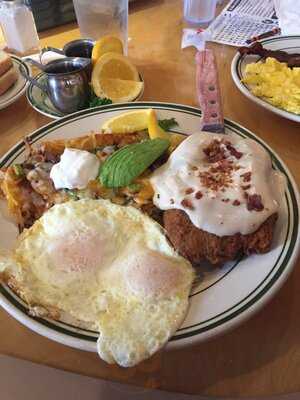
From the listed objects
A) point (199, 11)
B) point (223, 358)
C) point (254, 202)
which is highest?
point (199, 11)

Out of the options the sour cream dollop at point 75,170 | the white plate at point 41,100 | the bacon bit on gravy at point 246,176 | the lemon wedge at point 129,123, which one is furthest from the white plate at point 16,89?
the bacon bit on gravy at point 246,176

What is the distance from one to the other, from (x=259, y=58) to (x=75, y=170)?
3.97 feet

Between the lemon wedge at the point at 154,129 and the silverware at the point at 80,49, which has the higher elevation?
the silverware at the point at 80,49

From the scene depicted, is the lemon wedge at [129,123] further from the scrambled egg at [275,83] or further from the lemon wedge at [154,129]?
the scrambled egg at [275,83]

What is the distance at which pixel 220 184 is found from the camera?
1233mm

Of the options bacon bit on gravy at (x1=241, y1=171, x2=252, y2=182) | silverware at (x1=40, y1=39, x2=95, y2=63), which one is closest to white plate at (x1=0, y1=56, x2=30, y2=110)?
silverware at (x1=40, y1=39, x2=95, y2=63)

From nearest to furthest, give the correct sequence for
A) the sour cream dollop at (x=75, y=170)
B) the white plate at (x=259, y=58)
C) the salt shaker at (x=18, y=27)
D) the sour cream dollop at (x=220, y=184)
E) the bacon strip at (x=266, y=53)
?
1. the sour cream dollop at (x=220, y=184)
2. the sour cream dollop at (x=75, y=170)
3. the white plate at (x=259, y=58)
4. the bacon strip at (x=266, y=53)
5. the salt shaker at (x=18, y=27)

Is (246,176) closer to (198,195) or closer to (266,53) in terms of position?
(198,195)

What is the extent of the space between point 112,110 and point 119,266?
78cm

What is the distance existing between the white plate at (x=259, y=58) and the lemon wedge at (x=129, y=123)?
0.49 meters

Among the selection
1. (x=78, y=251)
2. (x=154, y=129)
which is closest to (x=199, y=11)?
(x=154, y=129)

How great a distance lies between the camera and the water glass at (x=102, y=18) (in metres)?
2.23

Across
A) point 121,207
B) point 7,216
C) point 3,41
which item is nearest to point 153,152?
point 121,207

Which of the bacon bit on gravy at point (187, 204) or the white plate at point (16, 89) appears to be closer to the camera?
the bacon bit on gravy at point (187, 204)
